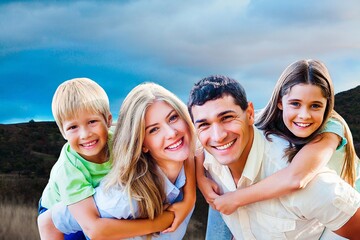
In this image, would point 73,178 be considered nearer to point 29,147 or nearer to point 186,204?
point 186,204

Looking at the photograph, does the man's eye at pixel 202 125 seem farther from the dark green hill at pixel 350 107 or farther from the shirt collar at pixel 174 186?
the dark green hill at pixel 350 107

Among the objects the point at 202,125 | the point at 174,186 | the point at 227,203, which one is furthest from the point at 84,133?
the point at 227,203

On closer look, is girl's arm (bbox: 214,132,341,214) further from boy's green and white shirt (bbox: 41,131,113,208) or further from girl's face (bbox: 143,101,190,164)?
boy's green and white shirt (bbox: 41,131,113,208)

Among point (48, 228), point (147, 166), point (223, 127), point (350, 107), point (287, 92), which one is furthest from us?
point (350, 107)

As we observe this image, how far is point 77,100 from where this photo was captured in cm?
445

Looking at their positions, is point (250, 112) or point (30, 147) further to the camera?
point (30, 147)

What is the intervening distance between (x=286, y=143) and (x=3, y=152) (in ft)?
34.2

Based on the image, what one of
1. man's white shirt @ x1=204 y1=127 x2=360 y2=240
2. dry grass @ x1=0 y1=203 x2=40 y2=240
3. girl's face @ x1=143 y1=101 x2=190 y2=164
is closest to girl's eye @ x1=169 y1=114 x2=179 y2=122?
girl's face @ x1=143 y1=101 x2=190 y2=164

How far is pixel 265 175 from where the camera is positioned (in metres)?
4.27

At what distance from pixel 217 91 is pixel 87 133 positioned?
1.00m

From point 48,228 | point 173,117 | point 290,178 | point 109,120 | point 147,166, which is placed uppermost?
point 109,120

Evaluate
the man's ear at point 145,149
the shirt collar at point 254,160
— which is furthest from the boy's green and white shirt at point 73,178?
the shirt collar at point 254,160

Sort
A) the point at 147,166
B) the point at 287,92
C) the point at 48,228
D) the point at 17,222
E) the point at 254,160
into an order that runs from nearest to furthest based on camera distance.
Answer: the point at 254,160, the point at 287,92, the point at 147,166, the point at 48,228, the point at 17,222

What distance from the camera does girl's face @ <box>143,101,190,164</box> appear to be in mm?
4176
